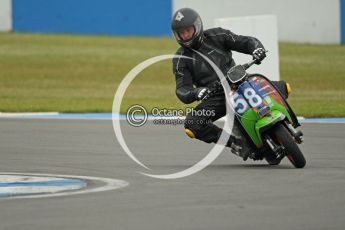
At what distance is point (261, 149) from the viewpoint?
10281mm

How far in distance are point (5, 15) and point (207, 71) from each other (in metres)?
20.3

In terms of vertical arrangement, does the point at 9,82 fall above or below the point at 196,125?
below

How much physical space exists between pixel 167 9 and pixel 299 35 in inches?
155

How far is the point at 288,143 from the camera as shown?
9.80 metres

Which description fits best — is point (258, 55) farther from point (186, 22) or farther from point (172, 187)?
point (172, 187)

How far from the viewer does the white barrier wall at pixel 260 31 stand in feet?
53.8

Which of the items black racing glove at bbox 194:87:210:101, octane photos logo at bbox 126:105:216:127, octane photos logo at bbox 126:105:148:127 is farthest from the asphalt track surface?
octane photos logo at bbox 126:105:148:127

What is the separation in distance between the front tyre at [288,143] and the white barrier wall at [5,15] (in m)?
20.3

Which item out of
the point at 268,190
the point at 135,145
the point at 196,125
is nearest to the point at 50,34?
the point at 135,145

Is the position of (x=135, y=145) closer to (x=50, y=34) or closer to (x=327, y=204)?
(x=327, y=204)

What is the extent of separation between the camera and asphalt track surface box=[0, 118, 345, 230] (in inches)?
277

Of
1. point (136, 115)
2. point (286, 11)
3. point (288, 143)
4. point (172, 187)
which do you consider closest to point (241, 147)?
point (288, 143)

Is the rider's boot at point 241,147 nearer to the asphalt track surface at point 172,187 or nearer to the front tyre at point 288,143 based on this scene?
the asphalt track surface at point 172,187

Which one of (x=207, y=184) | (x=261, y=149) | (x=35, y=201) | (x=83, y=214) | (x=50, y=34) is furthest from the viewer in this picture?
(x=50, y=34)
